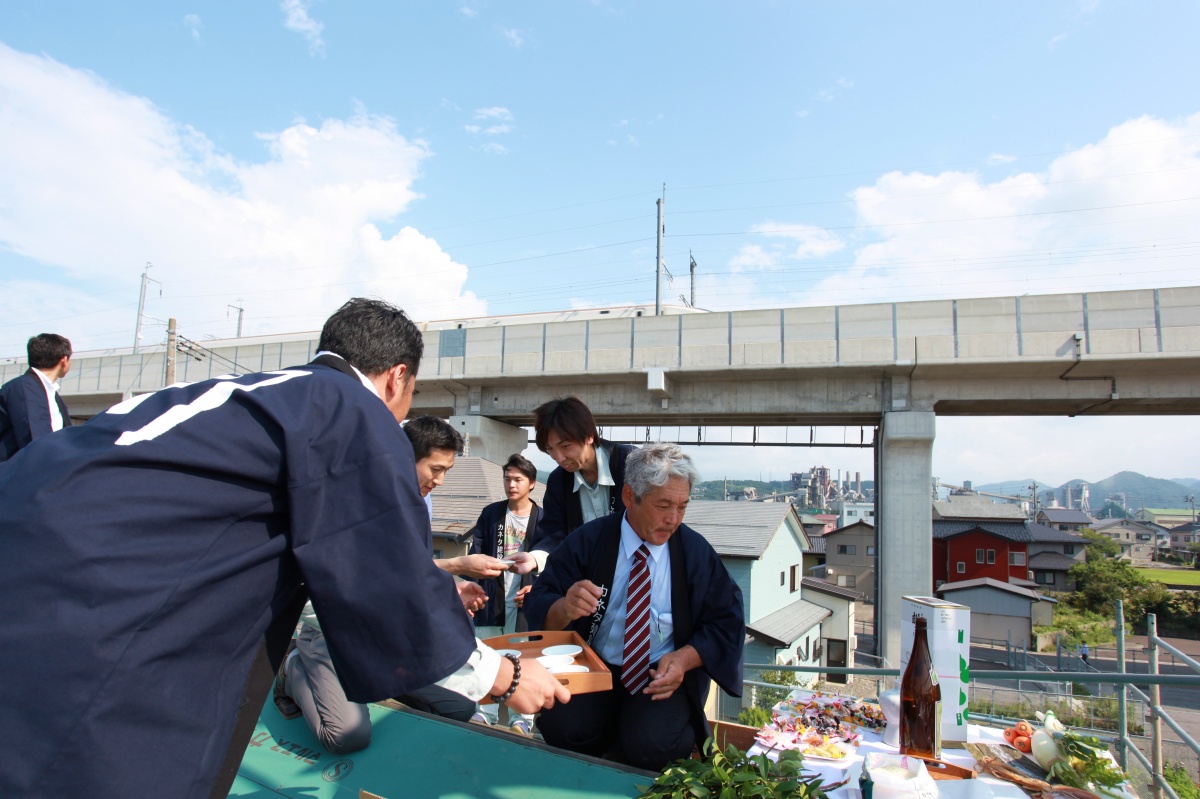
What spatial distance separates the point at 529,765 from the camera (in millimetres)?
2328

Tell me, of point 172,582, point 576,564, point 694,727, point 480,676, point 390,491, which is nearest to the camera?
point 172,582

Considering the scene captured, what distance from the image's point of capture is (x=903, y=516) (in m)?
17.0

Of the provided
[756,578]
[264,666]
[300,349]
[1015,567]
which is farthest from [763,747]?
[1015,567]

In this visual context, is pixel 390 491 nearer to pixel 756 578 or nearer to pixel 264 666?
pixel 264 666

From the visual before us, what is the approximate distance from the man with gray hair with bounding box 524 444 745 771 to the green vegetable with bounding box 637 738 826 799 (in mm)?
594

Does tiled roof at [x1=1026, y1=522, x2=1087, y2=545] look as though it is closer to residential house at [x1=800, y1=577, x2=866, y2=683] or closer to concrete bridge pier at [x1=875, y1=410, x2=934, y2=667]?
residential house at [x1=800, y1=577, x2=866, y2=683]

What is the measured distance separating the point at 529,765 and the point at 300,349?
875 inches

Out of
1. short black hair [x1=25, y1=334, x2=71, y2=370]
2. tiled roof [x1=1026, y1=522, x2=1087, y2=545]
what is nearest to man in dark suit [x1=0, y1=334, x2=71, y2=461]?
short black hair [x1=25, y1=334, x2=71, y2=370]

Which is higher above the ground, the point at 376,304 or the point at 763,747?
the point at 376,304

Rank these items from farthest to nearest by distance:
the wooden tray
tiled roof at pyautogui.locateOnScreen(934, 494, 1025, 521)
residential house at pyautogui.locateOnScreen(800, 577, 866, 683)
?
tiled roof at pyautogui.locateOnScreen(934, 494, 1025, 521), residential house at pyautogui.locateOnScreen(800, 577, 866, 683), the wooden tray

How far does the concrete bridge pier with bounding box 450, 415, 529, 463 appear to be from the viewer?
21344 millimetres

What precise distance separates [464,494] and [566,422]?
11.1 meters

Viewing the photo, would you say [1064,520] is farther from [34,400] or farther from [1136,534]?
[34,400]

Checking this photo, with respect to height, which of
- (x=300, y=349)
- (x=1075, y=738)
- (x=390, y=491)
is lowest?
(x=1075, y=738)
